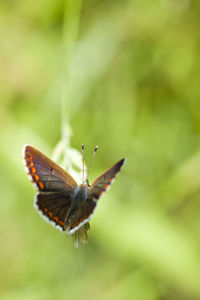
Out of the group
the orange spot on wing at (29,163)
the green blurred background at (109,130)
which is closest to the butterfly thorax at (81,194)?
the orange spot on wing at (29,163)

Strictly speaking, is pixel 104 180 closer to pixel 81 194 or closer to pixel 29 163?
pixel 81 194

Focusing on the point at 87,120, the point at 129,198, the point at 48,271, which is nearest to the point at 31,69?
the point at 87,120

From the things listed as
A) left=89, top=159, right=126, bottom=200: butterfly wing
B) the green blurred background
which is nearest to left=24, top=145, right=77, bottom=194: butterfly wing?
left=89, top=159, right=126, bottom=200: butterfly wing

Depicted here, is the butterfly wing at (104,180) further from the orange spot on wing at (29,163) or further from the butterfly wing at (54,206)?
the orange spot on wing at (29,163)

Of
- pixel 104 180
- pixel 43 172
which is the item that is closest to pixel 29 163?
pixel 43 172

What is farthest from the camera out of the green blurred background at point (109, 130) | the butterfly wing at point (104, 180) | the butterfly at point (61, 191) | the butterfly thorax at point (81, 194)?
the green blurred background at point (109, 130)

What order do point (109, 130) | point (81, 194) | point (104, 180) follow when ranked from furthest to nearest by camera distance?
point (109, 130) → point (81, 194) → point (104, 180)
